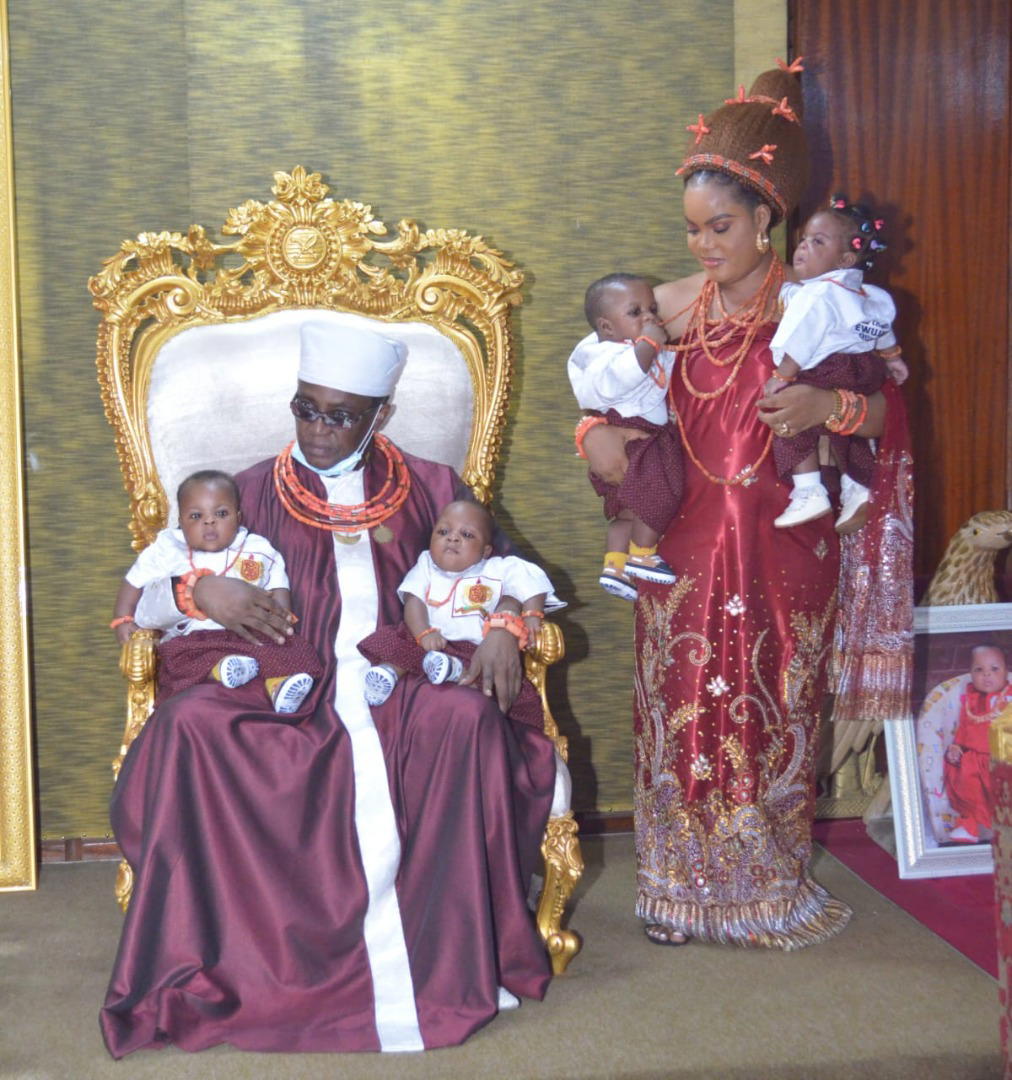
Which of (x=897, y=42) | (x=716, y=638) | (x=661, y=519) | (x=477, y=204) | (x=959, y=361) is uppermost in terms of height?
(x=897, y=42)

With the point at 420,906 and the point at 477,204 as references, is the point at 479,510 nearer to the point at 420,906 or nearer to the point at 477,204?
the point at 420,906

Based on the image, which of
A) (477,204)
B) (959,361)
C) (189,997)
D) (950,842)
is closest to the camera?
(189,997)

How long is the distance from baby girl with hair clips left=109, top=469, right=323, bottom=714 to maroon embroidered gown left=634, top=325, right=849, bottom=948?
93 cm

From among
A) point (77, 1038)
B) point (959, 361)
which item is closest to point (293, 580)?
point (77, 1038)

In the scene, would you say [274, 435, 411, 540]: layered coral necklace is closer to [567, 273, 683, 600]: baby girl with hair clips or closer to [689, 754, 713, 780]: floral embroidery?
[567, 273, 683, 600]: baby girl with hair clips

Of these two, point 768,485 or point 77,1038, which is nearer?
point 77,1038

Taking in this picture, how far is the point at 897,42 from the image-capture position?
4227mm

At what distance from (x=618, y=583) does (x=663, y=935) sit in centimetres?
92

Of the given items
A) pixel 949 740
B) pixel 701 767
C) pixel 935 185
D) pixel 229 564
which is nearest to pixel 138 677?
pixel 229 564

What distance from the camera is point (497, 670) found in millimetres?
3072

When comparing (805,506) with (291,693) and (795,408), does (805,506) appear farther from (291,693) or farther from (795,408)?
(291,693)

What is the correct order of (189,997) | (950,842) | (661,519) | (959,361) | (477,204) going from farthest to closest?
(959,361) → (477,204) → (950,842) → (661,519) → (189,997)

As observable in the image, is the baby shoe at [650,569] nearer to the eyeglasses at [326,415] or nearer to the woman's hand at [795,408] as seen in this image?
the woman's hand at [795,408]

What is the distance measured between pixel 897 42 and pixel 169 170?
2.39m
